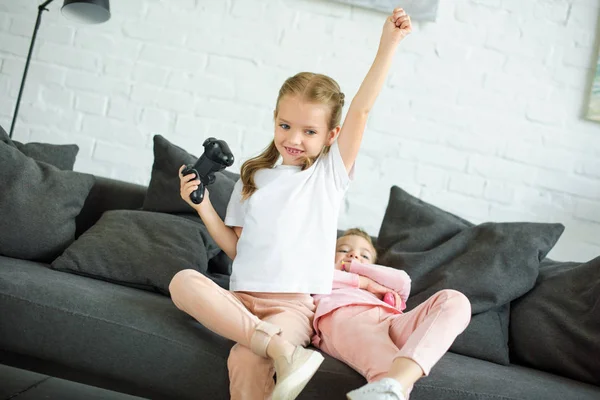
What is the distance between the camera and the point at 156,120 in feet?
9.61

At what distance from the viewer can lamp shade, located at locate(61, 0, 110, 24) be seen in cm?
258

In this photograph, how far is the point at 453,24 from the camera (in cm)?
290

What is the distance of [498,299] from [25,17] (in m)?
2.27

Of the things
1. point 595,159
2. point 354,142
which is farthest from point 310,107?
point 595,159

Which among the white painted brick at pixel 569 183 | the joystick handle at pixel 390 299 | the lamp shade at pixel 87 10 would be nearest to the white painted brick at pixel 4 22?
the lamp shade at pixel 87 10

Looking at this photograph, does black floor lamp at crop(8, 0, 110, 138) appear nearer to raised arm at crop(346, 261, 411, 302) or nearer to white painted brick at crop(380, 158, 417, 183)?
white painted brick at crop(380, 158, 417, 183)

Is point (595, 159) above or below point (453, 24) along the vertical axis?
below

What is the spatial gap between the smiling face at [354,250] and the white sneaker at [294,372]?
2.22 feet

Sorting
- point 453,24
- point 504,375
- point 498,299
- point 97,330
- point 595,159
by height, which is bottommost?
point 97,330

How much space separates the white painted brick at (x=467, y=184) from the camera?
9.44ft

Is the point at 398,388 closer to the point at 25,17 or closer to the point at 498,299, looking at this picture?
the point at 498,299

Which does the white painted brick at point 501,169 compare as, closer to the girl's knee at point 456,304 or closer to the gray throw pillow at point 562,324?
the gray throw pillow at point 562,324

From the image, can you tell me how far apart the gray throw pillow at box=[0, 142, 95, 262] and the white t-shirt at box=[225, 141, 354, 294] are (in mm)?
693

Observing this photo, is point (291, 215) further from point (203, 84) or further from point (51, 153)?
point (203, 84)
